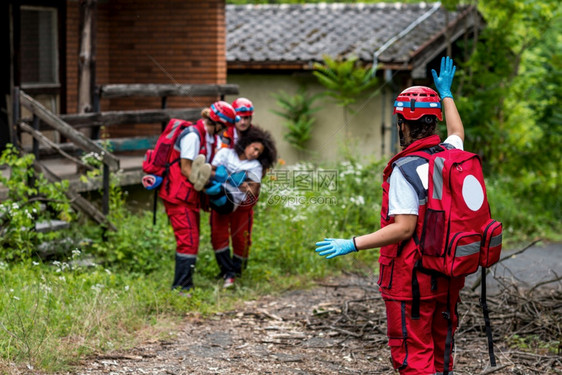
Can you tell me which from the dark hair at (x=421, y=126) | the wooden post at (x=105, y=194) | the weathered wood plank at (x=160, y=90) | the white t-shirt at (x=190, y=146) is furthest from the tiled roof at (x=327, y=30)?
the dark hair at (x=421, y=126)

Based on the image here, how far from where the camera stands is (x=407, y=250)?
4.18 m

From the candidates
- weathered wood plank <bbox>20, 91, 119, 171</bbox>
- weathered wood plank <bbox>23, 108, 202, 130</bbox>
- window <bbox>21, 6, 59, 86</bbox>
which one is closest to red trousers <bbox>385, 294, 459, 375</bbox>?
weathered wood plank <bbox>20, 91, 119, 171</bbox>

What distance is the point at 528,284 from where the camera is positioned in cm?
866

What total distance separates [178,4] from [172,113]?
2882 mm

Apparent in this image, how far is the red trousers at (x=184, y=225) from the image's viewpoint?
7430 millimetres

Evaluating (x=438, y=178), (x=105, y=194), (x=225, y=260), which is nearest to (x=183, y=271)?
(x=225, y=260)

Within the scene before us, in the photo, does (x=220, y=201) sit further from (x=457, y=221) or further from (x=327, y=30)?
(x=327, y=30)

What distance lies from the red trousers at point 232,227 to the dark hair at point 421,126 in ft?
12.4

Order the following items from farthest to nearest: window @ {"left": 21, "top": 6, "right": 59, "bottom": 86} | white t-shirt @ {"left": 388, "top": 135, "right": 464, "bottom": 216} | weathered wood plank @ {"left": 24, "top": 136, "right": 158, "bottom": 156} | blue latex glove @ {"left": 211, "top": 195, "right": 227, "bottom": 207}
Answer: window @ {"left": 21, "top": 6, "right": 59, "bottom": 86}, weathered wood plank @ {"left": 24, "top": 136, "right": 158, "bottom": 156}, blue latex glove @ {"left": 211, "top": 195, "right": 227, "bottom": 207}, white t-shirt @ {"left": 388, "top": 135, "right": 464, "bottom": 216}

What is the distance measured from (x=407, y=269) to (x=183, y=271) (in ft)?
12.0

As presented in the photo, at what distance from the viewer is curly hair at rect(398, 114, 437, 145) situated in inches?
167

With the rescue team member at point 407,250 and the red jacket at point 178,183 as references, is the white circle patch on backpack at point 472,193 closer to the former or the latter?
the rescue team member at point 407,250

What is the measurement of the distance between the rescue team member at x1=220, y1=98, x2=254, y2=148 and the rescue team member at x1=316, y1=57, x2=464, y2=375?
11.2 feet

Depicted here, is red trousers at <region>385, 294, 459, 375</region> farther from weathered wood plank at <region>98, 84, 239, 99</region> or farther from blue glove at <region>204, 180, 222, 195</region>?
weathered wood plank at <region>98, 84, 239, 99</region>
